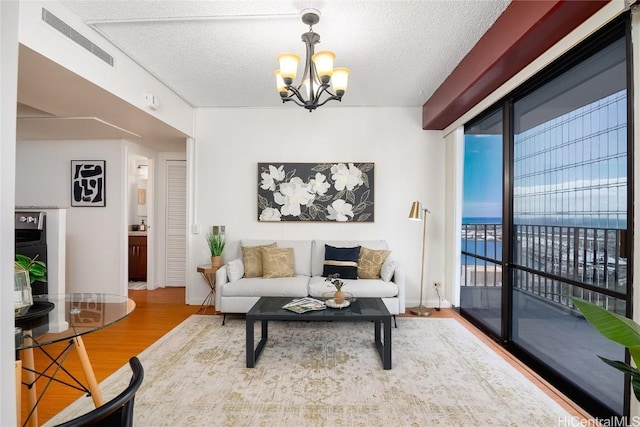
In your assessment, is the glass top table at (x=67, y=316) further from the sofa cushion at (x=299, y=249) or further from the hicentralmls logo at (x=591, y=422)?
the hicentralmls logo at (x=591, y=422)

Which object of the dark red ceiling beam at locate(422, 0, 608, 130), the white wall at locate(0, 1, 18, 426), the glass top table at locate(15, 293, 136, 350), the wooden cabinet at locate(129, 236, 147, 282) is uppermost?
the dark red ceiling beam at locate(422, 0, 608, 130)

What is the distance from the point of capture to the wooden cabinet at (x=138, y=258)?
5.92 m

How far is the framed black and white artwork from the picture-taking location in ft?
15.2

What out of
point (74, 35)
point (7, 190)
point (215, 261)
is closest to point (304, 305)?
point (215, 261)

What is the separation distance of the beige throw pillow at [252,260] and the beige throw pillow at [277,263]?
0.09m

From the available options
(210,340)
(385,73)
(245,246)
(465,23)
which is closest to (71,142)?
(245,246)

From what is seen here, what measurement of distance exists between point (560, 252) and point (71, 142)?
5943 millimetres

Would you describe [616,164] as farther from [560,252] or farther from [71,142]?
[71,142]

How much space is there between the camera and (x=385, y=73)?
11.2 ft

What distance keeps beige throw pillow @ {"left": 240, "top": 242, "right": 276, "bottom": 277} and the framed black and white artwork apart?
229 centimetres

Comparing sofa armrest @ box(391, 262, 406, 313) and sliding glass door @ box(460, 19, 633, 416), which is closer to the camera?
sliding glass door @ box(460, 19, 633, 416)

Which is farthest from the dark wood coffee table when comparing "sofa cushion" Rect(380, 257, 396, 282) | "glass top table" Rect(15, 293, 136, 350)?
"glass top table" Rect(15, 293, 136, 350)

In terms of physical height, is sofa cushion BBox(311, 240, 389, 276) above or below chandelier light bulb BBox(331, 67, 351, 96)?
below

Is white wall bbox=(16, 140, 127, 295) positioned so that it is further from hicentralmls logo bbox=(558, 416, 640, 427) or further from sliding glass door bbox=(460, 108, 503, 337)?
hicentralmls logo bbox=(558, 416, 640, 427)
